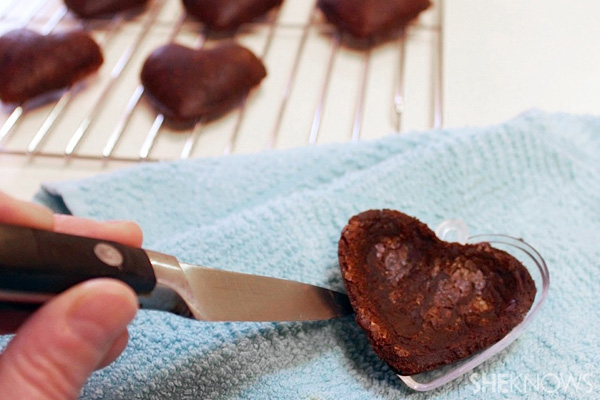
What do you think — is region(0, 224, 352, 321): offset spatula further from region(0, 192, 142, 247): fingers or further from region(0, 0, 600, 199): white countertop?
region(0, 0, 600, 199): white countertop

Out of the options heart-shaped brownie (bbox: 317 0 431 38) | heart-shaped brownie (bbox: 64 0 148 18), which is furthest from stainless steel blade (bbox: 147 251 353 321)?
heart-shaped brownie (bbox: 64 0 148 18)

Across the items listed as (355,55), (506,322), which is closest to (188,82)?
(355,55)

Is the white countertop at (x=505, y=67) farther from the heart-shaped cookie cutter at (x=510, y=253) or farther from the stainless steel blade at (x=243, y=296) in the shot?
the stainless steel blade at (x=243, y=296)

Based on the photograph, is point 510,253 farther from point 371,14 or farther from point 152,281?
point 371,14

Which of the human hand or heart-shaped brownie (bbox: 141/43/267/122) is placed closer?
the human hand

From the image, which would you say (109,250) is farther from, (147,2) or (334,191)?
(147,2)

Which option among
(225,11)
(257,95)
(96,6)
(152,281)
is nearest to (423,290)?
(152,281)

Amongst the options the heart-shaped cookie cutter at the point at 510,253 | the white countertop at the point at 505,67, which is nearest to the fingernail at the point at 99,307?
the heart-shaped cookie cutter at the point at 510,253
